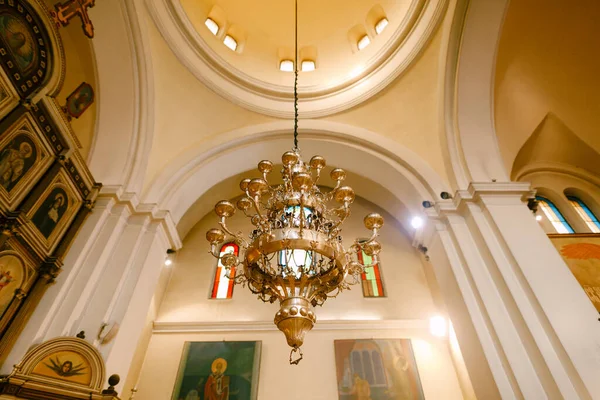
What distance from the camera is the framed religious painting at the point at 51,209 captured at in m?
3.75

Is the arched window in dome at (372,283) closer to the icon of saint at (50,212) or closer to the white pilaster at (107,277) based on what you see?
the white pilaster at (107,277)

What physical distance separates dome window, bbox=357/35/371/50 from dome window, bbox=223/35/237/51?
119 inches

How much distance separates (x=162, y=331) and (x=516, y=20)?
822 cm

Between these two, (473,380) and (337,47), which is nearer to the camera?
(473,380)

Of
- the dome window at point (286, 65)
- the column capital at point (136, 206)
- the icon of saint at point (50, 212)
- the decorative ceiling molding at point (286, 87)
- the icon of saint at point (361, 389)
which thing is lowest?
the icon of saint at point (361, 389)

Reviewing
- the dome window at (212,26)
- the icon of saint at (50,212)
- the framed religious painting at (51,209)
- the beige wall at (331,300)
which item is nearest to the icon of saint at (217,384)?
the beige wall at (331,300)

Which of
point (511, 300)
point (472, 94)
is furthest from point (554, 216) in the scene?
point (511, 300)

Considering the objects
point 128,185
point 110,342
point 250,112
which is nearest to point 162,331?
point 110,342

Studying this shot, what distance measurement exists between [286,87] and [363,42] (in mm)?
2365

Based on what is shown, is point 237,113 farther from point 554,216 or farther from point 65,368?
point 554,216

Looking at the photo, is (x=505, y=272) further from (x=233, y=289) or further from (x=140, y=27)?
→ (x=140, y=27)

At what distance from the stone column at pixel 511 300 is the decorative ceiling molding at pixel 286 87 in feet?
9.99

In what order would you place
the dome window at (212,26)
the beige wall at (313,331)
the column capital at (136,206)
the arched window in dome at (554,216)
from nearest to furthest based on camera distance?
the column capital at (136,206)
the beige wall at (313,331)
the arched window in dome at (554,216)
the dome window at (212,26)

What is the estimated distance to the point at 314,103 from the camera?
24.4 ft
